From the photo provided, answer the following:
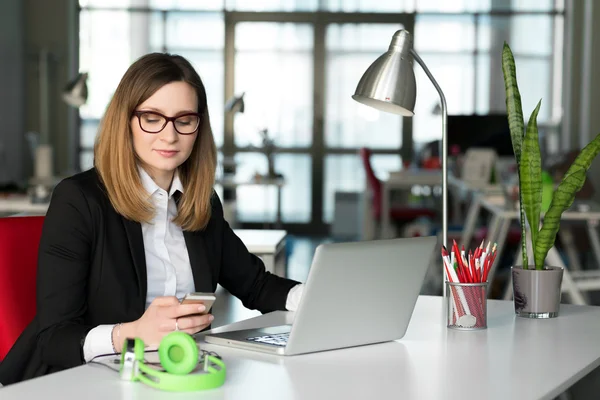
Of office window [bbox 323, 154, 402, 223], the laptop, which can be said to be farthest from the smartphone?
office window [bbox 323, 154, 402, 223]

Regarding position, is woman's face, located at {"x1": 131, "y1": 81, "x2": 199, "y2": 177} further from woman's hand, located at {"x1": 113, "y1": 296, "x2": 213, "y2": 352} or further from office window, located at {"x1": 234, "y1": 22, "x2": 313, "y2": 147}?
office window, located at {"x1": 234, "y1": 22, "x2": 313, "y2": 147}

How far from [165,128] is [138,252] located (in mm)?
252

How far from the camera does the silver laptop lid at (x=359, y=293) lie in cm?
157

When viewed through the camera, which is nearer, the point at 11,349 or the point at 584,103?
the point at 11,349

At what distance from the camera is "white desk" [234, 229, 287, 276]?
3.32 metres

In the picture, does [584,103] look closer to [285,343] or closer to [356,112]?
[356,112]

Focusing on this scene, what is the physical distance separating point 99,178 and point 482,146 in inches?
250

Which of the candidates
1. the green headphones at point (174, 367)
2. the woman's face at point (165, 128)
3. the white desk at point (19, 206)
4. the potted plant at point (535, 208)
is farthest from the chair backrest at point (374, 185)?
the green headphones at point (174, 367)

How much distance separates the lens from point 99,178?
1.92 metres

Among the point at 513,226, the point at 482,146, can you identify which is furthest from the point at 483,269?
the point at 482,146

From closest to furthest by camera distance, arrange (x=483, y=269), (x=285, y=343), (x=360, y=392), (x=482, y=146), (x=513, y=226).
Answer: (x=360, y=392)
(x=285, y=343)
(x=483, y=269)
(x=513, y=226)
(x=482, y=146)

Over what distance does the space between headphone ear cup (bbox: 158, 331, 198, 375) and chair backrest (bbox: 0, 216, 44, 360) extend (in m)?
0.65

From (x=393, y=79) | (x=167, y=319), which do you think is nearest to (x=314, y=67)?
(x=393, y=79)

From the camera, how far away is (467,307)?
1.93 meters
